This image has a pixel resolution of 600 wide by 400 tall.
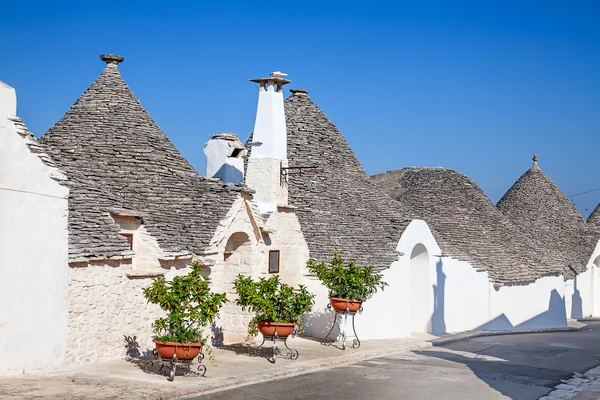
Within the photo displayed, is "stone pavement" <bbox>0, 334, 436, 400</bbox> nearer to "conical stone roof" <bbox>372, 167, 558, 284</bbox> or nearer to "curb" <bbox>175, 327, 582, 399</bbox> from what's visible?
"curb" <bbox>175, 327, 582, 399</bbox>

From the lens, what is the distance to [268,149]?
20.1 m

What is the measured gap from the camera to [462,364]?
17.0 metres

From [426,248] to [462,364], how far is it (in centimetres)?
784

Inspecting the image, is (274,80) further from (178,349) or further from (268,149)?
(178,349)

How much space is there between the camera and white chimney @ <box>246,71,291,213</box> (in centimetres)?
1992

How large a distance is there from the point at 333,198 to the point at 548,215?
18.8 metres

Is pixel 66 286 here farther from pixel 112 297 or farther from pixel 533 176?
pixel 533 176

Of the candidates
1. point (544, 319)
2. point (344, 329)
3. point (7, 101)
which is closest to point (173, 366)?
point (7, 101)

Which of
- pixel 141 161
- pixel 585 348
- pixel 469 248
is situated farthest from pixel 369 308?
pixel 469 248

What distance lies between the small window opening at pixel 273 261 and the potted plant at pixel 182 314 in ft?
19.4

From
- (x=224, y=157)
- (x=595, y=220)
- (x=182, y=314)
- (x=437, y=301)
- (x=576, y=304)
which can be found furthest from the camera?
(x=595, y=220)

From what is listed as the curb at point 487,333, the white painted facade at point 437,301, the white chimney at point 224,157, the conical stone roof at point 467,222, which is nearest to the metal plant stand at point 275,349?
the white painted facade at point 437,301

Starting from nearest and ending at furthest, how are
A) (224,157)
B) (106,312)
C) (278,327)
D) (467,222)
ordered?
(106,312)
(278,327)
(224,157)
(467,222)

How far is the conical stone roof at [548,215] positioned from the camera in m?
37.7
